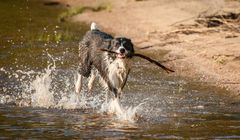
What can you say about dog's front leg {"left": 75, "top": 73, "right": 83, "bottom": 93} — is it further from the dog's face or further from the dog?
the dog's face

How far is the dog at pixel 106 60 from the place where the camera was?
10156 mm

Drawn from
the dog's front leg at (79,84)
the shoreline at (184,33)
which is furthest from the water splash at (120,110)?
the shoreline at (184,33)

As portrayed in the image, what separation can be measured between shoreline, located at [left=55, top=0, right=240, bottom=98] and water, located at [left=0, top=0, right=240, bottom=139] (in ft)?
2.15

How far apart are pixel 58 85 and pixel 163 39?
5.83 meters

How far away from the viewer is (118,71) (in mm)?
10438

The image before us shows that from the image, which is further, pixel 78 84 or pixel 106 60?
pixel 78 84

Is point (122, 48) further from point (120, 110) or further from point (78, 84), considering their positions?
point (78, 84)

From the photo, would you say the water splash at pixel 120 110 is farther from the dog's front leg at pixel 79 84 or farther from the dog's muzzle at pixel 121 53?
the dog's front leg at pixel 79 84

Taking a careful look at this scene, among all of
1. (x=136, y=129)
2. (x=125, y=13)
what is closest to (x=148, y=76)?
(x=136, y=129)

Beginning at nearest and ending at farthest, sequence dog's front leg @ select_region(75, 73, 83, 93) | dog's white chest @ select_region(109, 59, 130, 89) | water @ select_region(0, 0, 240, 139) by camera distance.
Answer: water @ select_region(0, 0, 240, 139) → dog's white chest @ select_region(109, 59, 130, 89) → dog's front leg @ select_region(75, 73, 83, 93)

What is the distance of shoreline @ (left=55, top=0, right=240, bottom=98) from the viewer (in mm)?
14266

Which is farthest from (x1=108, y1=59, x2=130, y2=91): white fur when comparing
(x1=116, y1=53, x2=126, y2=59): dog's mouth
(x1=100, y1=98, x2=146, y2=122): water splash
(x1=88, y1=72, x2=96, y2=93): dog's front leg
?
(x1=88, y1=72, x2=96, y2=93): dog's front leg

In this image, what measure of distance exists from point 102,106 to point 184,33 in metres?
7.65

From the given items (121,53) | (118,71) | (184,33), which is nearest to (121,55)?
(121,53)
